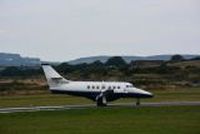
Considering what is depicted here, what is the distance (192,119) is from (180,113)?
19.4 ft

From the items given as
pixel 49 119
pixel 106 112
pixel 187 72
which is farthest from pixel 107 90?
pixel 187 72

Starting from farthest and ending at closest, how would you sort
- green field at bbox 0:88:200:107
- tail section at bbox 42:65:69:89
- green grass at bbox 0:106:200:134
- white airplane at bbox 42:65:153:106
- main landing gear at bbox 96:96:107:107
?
1. green field at bbox 0:88:200:107
2. tail section at bbox 42:65:69:89
3. white airplane at bbox 42:65:153:106
4. main landing gear at bbox 96:96:107:107
5. green grass at bbox 0:106:200:134

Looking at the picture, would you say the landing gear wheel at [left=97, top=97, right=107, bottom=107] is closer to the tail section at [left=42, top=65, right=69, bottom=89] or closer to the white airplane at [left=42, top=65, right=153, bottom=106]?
the white airplane at [left=42, top=65, right=153, bottom=106]

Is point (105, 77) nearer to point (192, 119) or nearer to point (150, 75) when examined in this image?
point (150, 75)

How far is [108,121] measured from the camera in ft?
150

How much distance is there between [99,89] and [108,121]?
898 inches

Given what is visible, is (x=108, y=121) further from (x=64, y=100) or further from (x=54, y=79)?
(x=64, y=100)

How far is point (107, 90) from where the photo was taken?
222ft

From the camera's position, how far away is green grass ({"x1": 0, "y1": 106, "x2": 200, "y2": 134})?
3934 cm

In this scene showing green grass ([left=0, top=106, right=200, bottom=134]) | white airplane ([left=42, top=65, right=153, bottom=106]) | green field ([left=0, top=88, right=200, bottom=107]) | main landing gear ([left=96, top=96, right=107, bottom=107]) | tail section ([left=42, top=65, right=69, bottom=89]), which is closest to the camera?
green grass ([left=0, top=106, right=200, bottom=134])

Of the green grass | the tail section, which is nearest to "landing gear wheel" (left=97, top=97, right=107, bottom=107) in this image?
the tail section

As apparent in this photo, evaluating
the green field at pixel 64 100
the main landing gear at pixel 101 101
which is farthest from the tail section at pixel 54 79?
the main landing gear at pixel 101 101

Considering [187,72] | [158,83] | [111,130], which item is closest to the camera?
[111,130]

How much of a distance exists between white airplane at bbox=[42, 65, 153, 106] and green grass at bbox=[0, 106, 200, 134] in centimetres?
944
